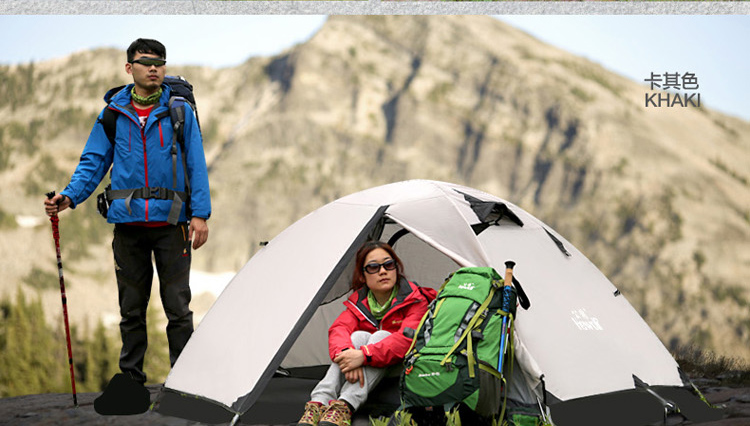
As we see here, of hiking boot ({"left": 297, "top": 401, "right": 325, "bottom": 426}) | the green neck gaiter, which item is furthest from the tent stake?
the green neck gaiter

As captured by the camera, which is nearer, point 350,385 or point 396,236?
point 350,385

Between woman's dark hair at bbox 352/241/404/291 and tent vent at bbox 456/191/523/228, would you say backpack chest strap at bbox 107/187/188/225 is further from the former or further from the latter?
tent vent at bbox 456/191/523/228

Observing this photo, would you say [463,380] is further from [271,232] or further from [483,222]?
[271,232]

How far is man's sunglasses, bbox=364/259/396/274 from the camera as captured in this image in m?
4.52

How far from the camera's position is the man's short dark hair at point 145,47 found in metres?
4.62

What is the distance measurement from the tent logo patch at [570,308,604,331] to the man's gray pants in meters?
1.11

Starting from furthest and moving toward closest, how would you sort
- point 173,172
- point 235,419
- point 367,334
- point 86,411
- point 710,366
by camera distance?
point 710,366 < point 86,411 < point 173,172 < point 367,334 < point 235,419

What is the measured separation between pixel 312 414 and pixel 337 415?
131 millimetres

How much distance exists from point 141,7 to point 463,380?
5264mm

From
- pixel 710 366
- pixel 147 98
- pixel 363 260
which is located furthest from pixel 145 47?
pixel 710 366

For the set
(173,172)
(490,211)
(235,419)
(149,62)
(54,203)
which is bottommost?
(235,419)

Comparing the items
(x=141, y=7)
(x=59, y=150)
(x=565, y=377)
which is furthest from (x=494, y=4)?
(x=59, y=150)

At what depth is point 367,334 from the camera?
448 cm

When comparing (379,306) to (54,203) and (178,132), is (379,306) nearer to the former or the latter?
(178,132)
